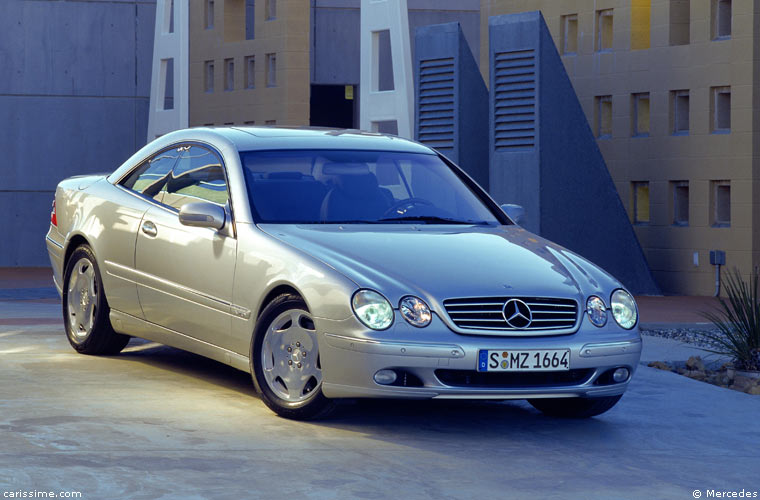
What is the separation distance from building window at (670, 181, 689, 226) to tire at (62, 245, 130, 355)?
10537mm

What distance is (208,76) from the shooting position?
25.0m

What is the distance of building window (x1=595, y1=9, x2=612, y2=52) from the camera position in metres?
19.4

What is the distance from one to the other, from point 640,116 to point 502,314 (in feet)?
41.1

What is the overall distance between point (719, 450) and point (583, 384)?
2.47 ft

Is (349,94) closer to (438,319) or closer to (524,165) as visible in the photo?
(524,165)

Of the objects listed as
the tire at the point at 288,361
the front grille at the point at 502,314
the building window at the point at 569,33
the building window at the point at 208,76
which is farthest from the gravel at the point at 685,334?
the building window at the point at 208,76

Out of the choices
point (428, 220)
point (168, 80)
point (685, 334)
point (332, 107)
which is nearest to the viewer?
point (428, 220)

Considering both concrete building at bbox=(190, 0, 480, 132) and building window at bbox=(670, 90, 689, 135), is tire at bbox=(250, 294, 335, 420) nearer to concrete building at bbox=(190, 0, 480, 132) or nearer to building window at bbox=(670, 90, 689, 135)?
building window at bbox=(670, 90, 689, 135)

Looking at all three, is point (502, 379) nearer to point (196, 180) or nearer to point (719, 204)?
point (196, 180)

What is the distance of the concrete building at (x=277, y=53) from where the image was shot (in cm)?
2312

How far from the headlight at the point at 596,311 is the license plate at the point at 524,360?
32 cm

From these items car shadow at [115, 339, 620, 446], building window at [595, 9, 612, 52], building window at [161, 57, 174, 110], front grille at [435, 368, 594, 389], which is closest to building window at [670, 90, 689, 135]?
building window at [595, 9, 612, 52]

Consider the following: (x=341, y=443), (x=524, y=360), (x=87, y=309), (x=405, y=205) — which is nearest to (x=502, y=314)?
(x=524, y=360)

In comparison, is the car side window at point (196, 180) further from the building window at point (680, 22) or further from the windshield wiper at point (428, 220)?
the building window at point (680, 22)
